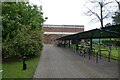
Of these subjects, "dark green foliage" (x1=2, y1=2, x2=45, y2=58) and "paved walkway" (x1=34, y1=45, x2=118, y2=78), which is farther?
"dark green foliage" (x1=2, y1=2, x2=45, y2=58)

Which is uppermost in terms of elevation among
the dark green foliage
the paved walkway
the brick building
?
the brick building

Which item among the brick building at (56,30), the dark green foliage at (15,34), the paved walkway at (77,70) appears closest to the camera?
the paved walkway at (77,70)

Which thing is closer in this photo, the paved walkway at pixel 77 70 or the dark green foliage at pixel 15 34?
the paved walkway at pixel 77 70

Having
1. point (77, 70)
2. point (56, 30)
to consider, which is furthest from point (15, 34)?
point (56, 30)

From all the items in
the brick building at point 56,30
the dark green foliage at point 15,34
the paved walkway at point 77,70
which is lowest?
the paved walkway at point 77,70

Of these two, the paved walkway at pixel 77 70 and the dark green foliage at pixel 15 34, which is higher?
A: the dark green foliage at pixel 15 34

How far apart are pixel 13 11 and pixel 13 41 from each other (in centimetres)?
253

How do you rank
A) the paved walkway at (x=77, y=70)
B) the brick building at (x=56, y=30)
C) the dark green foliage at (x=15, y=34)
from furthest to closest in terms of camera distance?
the brick building at (x=56, y=30)
the dark green foliage at (x=15, y=34)
the paved walkway at (x=77, y=70)

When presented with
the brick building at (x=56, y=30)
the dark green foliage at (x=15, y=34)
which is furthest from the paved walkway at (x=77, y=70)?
the brick building at (x=56, y=30)

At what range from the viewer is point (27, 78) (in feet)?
33.9

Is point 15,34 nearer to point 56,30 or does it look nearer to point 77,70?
point 77,70

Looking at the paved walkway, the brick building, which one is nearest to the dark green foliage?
the paved walkway

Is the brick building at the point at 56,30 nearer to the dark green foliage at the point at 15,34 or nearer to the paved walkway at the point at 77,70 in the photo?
the dark green foliage at the point at 15,34

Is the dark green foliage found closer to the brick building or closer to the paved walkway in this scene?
the paved walkway
